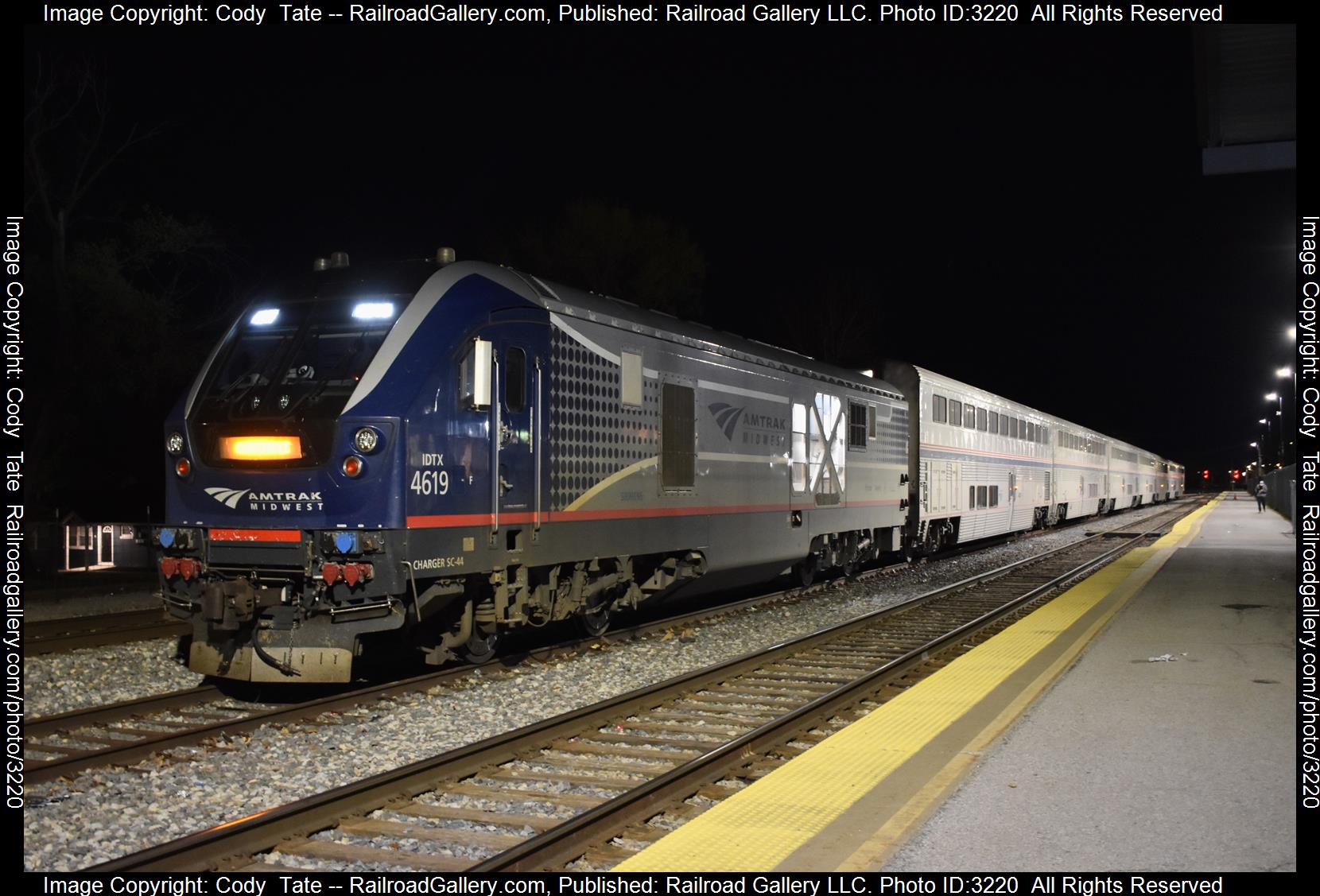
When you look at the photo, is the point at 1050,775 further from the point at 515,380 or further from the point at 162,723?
the point at 162,723

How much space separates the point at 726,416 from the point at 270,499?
6.76 metres

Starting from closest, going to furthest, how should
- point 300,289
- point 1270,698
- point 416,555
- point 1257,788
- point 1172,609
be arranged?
point 1257,788
point 1270,698
point 416,555
point 300,289
point 1172,609

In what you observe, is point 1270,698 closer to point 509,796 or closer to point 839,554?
point 509,796

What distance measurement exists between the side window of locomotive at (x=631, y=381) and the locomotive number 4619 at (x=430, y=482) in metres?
3.13

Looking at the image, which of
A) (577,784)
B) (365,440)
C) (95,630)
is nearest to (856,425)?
(365,440)

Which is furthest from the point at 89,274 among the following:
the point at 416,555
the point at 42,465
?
the point at 416,555

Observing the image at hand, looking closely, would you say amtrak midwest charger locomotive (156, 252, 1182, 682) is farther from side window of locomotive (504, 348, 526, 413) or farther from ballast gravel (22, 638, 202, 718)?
ballast gravel (22, 638, 202, 718)

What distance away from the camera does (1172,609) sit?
14.8 metres

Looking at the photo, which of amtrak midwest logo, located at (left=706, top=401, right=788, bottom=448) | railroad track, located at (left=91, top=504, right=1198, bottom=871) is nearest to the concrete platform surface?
railroad track, located at (left=91, top=504, right=1198, bottom=871)

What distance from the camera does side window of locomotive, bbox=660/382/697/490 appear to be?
1327 centimetres

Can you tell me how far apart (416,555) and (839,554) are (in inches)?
463

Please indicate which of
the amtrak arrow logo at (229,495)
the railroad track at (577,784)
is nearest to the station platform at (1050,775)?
the railroad track at (577,784)

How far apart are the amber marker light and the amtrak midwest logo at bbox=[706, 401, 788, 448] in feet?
20.1

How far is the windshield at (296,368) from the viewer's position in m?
9.38
